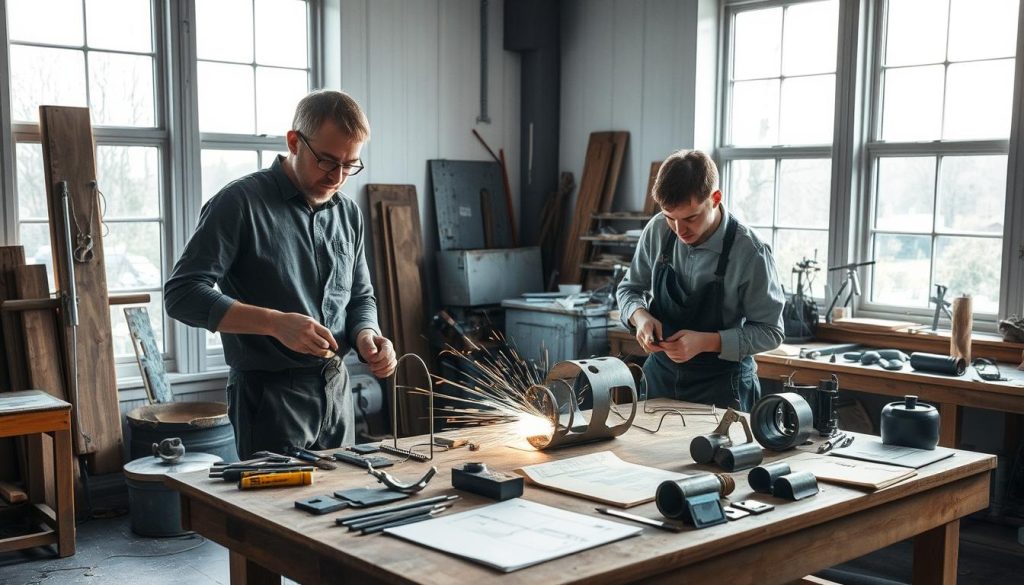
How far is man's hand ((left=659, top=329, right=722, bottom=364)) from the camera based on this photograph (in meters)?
3.26

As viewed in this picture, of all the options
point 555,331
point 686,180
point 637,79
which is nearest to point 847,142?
point 637,79

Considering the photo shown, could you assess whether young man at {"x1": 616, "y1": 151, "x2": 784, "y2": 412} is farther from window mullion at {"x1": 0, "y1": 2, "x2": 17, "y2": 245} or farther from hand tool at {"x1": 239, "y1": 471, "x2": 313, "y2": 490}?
window mullion at {"x1": 0, "y1": 2, "x2": 17, "y2": 245}

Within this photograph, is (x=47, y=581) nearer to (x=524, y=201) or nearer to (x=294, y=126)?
(x=294, y=126)

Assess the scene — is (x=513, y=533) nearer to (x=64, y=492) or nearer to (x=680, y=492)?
(x=680, y=492)

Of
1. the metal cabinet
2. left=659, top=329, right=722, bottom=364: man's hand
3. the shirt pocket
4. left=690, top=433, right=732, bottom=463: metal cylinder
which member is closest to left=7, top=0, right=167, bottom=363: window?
the metal cabinet

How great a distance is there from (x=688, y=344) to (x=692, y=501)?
4.13 feet

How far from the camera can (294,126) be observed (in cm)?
273

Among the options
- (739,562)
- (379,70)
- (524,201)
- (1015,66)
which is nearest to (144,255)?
(379,70)

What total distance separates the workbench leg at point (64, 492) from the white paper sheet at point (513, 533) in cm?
274

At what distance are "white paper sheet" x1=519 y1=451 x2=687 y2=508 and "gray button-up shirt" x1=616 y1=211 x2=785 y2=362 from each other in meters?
0.93

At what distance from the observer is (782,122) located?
5.62 meters

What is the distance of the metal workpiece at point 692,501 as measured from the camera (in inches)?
80.0

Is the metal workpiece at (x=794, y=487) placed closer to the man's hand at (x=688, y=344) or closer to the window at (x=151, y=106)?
the man's hand at (x=688, y=344)

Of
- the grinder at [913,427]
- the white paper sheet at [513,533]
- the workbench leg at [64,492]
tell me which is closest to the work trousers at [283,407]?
the white paper sheet at [513,533]
